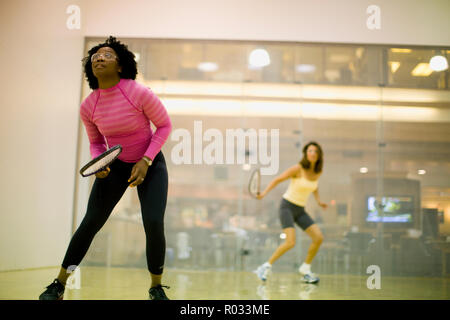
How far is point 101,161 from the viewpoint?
204 centimetres

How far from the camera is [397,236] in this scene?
5957 mm

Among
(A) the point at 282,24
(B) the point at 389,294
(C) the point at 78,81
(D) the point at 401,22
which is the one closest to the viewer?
(B) the point at 389,294

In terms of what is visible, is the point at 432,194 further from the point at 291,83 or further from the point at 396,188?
the point at 291,83

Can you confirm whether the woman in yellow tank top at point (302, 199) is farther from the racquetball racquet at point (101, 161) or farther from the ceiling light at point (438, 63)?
the racquetball racquet at point (101, 161)

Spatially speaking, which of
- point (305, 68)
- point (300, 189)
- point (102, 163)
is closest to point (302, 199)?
point (300, 189)

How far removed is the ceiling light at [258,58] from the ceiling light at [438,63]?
7.04ft

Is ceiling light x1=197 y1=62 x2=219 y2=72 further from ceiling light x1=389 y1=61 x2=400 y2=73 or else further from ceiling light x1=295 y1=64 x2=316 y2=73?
ceiling light x1=389 y1=61 x2=400 y2=73

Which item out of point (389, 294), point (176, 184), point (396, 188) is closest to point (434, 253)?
point (396, 188)

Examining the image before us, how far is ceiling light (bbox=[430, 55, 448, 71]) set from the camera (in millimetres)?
5934

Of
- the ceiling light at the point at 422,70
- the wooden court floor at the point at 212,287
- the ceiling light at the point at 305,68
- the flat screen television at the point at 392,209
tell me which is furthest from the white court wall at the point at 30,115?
the ceiling light at the point at 422,70

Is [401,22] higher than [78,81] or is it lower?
higher

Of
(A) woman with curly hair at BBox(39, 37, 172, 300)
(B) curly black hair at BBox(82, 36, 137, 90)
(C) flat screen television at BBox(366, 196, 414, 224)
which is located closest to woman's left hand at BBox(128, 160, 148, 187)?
(A) woman with curly hair at BBox(39, 37, 172, 300)

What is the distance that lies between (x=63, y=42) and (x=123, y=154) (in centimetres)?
264

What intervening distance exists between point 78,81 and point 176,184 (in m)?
1.93
